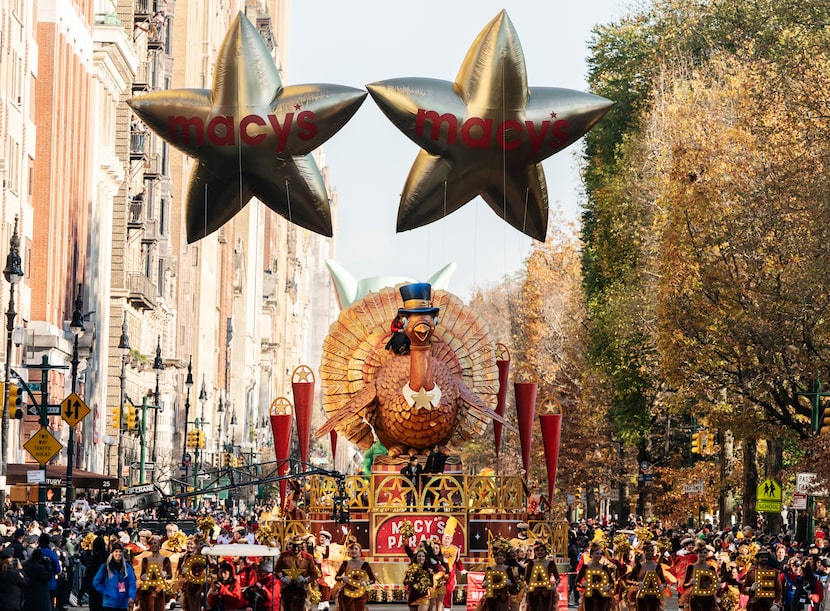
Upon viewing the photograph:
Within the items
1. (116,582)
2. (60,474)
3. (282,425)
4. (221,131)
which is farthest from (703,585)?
(60,474)

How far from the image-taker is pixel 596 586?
83.6 feet

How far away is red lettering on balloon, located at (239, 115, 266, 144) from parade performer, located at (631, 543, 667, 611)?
842cm

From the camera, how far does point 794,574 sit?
105ft

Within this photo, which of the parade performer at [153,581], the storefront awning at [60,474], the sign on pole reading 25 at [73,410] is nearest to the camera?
the parade performer at [153,581]

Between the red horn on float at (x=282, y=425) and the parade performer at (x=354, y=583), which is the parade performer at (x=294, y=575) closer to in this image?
the parade performer at (x=354, y=583)

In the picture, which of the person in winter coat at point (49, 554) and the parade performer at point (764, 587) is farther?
the person in winter coat at point (49, 554)

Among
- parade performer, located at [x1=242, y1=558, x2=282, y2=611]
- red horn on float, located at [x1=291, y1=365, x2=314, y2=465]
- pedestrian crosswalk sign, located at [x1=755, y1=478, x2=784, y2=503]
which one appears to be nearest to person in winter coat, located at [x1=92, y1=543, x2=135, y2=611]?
parade performer, located at [x1=242, y1=558, x2=282, y2=611]

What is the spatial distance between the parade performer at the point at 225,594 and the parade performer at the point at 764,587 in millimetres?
6844

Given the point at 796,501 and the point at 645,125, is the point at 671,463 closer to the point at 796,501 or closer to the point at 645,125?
the point at 645,125

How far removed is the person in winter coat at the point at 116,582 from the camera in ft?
81.3

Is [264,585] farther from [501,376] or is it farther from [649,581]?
[501,376]

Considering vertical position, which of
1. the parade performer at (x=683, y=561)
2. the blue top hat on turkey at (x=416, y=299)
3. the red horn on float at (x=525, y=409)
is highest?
the blue top hat on turkey at (x=416, y=299)

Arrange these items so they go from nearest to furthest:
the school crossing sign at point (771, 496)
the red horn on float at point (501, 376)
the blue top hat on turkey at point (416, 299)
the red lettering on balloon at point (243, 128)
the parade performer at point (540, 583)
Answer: the parade performer at point (540, 583)
the red lettering on balloon at point (243, 128)
the blue top hat on turkey at point (416, 299)
the red horn on float at point (501, 376)
the school crossing sign at point (771, 496)

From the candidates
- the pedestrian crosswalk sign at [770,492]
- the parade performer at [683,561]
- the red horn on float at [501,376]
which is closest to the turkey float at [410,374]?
the red horn on float at [501,376]
